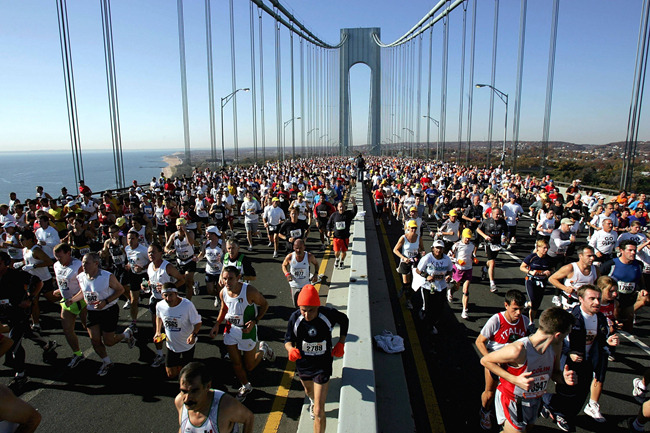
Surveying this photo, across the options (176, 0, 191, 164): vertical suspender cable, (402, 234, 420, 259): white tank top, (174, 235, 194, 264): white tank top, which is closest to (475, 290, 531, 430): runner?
(402, 234, 420, 259): white tank top

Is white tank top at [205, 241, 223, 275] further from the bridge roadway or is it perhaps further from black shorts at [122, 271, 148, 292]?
black shorts at [122, 271, 148, 292]

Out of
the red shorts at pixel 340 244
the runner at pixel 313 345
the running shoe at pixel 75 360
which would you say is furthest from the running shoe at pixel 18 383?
the red shorts at pixel 340 244

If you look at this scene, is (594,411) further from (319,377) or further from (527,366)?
(319,377)

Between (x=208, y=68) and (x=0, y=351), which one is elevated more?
(x=208, y=68)

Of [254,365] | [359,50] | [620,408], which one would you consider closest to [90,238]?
[254,365]

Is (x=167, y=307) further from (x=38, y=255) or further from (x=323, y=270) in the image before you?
(x=323, y=270)

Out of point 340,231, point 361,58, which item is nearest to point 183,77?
point 340,231
